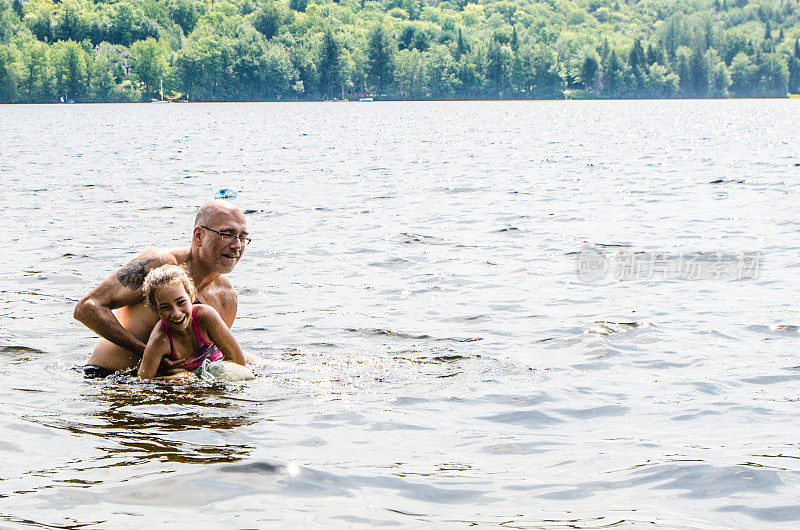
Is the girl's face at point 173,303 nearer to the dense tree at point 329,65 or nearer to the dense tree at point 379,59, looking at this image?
the dense tree at point 329,65

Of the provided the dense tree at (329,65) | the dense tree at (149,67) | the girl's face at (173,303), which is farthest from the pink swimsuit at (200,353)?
the dense tree at (329,65)

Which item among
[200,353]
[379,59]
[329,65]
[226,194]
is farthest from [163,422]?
[379,59]

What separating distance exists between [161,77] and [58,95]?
18280mm

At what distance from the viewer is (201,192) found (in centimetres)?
2731

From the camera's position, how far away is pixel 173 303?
23.7 feet

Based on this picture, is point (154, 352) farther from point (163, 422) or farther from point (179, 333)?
point (163, 422)

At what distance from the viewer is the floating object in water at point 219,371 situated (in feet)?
25.2

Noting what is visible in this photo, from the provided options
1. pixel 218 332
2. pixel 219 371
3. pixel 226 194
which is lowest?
pixel 219 371

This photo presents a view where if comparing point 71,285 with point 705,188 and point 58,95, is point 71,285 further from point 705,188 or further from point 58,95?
point 58,95

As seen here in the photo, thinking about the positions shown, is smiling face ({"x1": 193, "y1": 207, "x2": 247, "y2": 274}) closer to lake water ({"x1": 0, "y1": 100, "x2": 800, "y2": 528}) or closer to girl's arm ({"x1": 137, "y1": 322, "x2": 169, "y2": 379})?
girl's arm ({"x1": 137, "y1": 322, "x2": 169, "y2": 379})

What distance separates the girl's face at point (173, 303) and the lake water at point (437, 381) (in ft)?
2.06

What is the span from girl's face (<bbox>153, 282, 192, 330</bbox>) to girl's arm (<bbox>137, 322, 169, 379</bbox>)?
0.27 meters

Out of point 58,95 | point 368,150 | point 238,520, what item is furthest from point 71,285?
point 58,95

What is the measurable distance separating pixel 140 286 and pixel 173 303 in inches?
24.9
